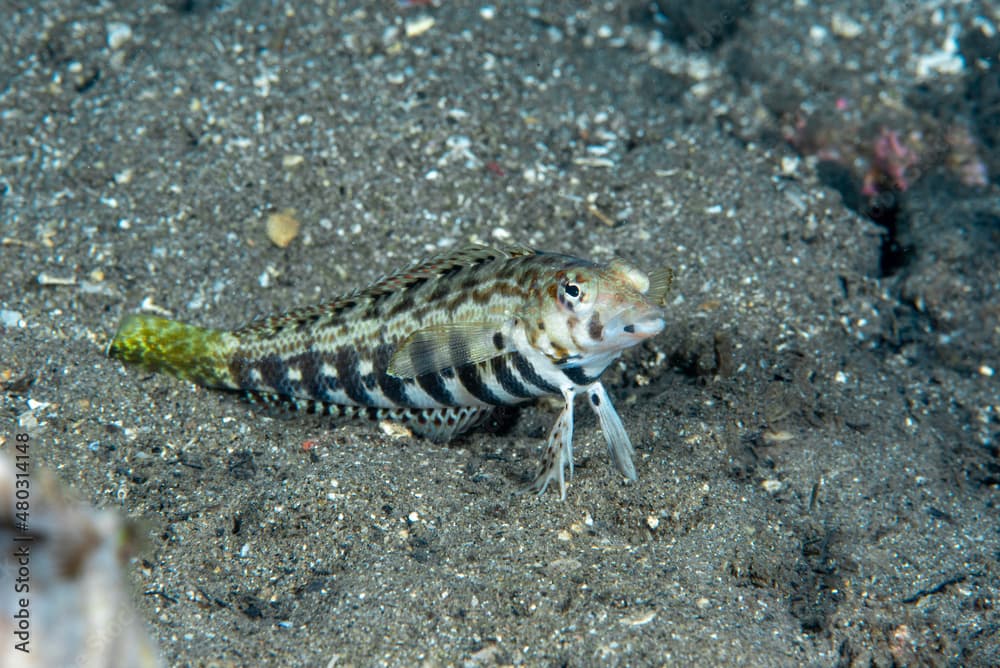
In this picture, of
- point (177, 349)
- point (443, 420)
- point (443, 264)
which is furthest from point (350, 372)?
point (177, 349)

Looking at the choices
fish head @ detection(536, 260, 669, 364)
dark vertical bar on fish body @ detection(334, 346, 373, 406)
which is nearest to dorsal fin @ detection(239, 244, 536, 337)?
dark vertical bar on fish body @ detection(334, 346, 373, 406)

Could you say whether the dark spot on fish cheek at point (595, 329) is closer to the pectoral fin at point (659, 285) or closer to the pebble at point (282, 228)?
the pectoral fin at point (659, 285)

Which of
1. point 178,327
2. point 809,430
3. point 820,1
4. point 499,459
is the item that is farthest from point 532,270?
point 820,1

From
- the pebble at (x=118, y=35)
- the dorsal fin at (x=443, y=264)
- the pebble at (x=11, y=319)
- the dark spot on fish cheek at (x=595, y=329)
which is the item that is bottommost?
the pebble at (x=11, y=319)

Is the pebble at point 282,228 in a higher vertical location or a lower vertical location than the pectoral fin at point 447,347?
lower

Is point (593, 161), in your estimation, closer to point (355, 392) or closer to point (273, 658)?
point (355, 392)

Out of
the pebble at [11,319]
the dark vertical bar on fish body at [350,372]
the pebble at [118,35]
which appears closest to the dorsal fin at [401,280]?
the dark vertical bar on fish body at [350,372]

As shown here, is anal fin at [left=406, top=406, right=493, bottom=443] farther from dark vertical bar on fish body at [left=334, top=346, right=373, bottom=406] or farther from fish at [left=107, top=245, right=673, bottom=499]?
dark vertical bar on fish body at [left=334, top=346, right=373, bottom=406]

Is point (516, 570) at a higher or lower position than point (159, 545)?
higher
